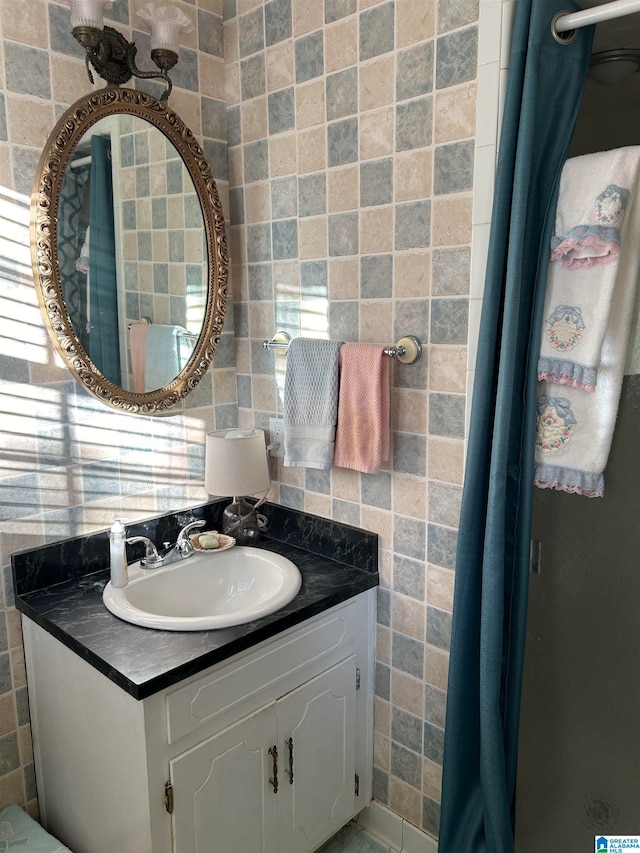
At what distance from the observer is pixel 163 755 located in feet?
4.58

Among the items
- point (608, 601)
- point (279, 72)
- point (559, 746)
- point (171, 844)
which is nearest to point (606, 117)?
point (279, 72)

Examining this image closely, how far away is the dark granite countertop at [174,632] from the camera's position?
1.39 m

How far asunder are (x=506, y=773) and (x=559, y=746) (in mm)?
160

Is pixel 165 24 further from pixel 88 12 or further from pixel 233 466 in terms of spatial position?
pixel 233 466

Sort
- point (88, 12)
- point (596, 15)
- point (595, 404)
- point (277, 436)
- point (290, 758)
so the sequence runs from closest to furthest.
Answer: point (596, 15), point (595, 404), point (88, 12), point (290, 758), point (277, 436)

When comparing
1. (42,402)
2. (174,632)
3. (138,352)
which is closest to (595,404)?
(174,632)

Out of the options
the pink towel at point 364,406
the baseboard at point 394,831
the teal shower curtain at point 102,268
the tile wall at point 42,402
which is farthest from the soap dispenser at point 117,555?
the baseboard at point 394,831

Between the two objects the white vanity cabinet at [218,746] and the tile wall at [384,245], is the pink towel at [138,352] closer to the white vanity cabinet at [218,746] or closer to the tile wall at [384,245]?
the tile wall at [384,245]

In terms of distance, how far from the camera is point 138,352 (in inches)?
73.5

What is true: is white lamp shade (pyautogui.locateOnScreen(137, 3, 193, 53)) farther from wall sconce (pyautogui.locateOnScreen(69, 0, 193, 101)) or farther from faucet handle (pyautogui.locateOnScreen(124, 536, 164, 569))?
faucet handle (pyautogui.locateOnScreen(124, 536, 164, 569))

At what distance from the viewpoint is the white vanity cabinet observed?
4.64 ft

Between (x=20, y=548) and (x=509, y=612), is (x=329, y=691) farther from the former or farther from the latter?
(x=20, y=548)

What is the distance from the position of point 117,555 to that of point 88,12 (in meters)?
1.32

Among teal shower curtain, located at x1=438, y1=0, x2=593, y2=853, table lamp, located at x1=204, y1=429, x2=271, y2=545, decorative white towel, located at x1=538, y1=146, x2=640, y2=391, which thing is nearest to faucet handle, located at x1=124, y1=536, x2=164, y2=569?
table lamp, located at x1=204, y1=429, x2=271, y2=545
